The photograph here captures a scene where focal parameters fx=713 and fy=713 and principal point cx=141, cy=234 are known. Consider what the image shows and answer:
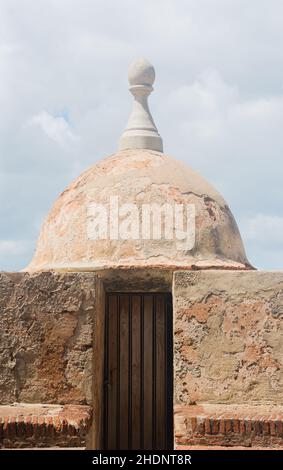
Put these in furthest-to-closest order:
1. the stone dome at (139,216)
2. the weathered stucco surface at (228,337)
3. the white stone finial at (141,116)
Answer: the white stone finial at (141,116) → the stone dome at (139,216) → the weathered stucco surface at (228,337)

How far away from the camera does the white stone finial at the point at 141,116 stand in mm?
7008

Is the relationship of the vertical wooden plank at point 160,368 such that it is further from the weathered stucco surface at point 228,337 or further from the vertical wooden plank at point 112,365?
the weathered stucco surface at point 228,337

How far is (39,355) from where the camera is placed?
15.7ft

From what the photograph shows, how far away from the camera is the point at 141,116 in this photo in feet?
23.5

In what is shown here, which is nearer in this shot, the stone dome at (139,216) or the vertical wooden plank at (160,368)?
the vertical wooden plank at (160,368)

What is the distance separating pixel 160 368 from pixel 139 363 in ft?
0.59

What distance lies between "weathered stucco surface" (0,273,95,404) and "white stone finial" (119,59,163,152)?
2.53m

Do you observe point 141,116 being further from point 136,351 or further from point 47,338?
point 47,338

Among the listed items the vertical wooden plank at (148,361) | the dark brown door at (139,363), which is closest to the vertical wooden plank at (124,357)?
the dark brown door at (139,363)

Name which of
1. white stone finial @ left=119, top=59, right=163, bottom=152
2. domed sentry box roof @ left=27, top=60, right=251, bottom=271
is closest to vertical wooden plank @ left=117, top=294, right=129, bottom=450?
domed sentry box roof @ left=27, top=60, right=251, bottom=271

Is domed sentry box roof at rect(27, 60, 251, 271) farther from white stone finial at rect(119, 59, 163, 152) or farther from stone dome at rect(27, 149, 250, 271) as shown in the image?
white stone finial at rect(119, 59, 163, 152)

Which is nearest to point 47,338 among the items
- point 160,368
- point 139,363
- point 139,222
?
point 139,363

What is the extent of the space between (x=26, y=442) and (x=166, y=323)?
178 cm
